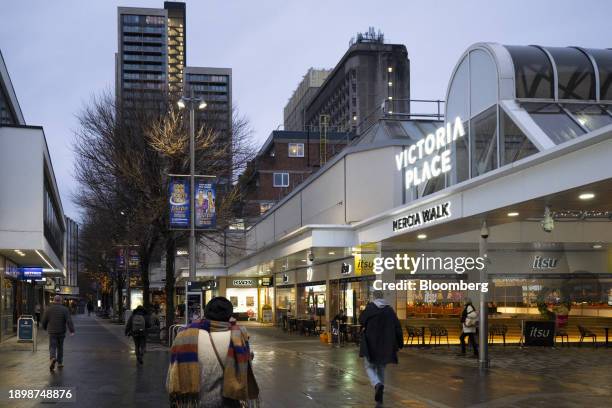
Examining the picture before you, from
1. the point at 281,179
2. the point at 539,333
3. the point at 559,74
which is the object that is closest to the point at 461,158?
the point at 559,74

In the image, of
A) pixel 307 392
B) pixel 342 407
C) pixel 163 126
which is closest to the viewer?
pixel 342 407

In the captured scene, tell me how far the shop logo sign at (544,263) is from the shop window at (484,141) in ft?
35.1

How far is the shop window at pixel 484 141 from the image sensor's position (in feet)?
55.8

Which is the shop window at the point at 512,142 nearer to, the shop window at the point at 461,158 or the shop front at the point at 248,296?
the shop window at the point at 461,158

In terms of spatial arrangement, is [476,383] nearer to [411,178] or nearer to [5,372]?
[411,178]

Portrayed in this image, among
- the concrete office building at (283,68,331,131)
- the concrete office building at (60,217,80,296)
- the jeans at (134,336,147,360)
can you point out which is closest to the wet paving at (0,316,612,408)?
the jeans at (134,336,147,360)

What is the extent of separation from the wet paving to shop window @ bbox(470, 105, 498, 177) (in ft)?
15.0

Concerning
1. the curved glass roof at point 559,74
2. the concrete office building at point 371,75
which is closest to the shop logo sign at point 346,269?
the curved glass roof at point 559,74

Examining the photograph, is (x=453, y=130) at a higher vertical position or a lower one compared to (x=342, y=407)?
higher

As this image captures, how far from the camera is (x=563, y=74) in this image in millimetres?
17797

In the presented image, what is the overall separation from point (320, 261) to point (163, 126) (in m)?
9.14

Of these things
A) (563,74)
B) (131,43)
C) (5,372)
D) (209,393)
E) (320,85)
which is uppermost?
(131,43)

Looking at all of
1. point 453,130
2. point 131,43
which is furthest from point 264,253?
point 131,43

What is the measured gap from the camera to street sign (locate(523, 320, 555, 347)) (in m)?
25.0
